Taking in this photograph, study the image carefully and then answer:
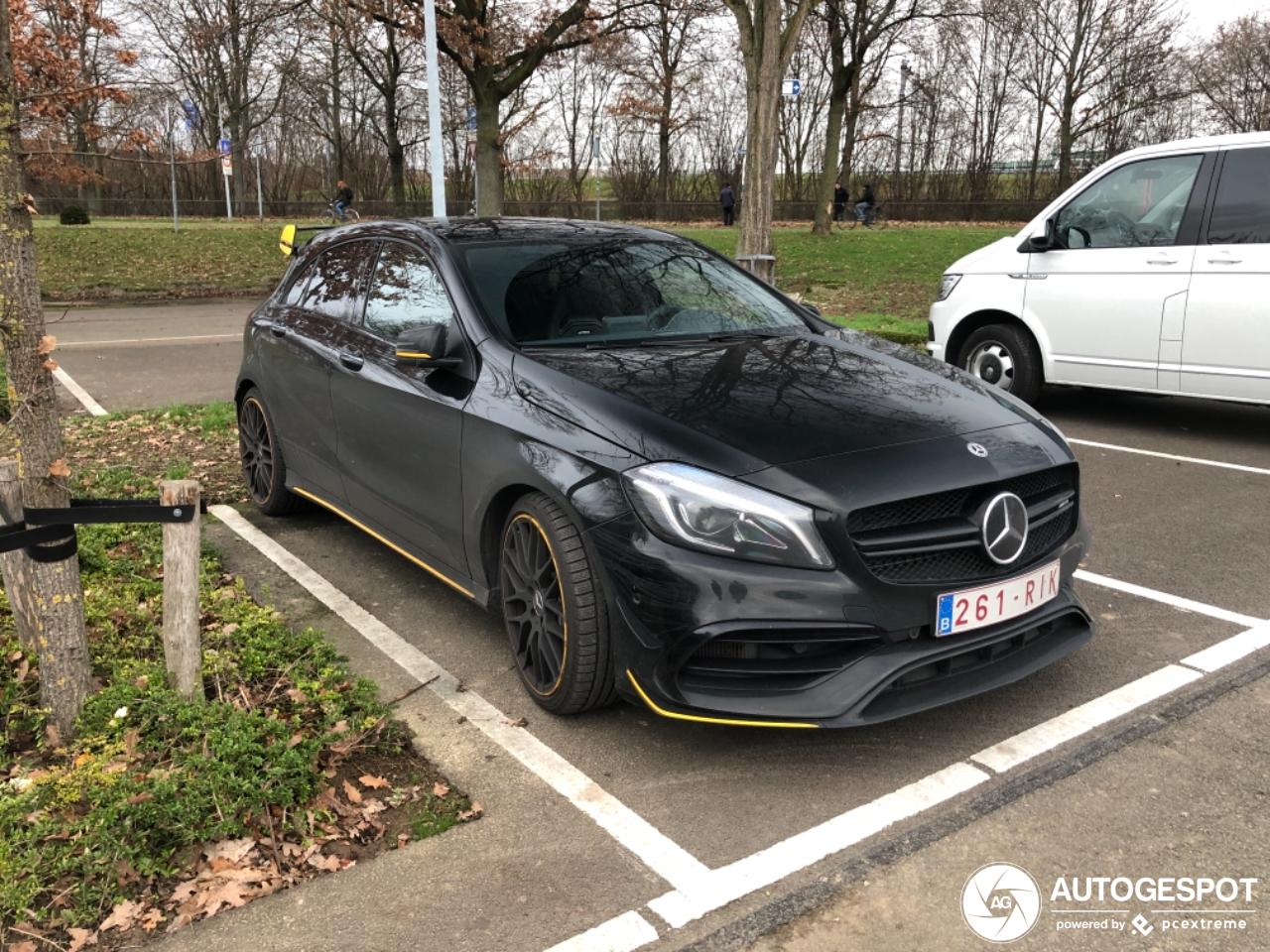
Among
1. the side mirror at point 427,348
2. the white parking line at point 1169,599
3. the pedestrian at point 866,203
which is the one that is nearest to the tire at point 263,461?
the side mirror at point 427,348

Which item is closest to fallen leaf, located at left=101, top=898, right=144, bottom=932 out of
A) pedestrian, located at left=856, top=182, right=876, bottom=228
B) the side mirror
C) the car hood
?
the car hood

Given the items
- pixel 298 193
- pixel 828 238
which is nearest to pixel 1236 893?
pixel 828 238

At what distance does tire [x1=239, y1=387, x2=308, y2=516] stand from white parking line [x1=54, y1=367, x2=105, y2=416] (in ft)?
10.0

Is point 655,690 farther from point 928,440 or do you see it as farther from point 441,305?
point 441,305

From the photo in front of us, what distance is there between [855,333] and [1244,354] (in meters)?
3.48

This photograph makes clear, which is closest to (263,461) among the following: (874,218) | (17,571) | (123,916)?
(17,571)

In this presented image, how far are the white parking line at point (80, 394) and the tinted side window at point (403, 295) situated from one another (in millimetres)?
4652

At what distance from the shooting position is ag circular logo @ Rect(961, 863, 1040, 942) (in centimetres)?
239

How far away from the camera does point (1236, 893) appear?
8.11ft

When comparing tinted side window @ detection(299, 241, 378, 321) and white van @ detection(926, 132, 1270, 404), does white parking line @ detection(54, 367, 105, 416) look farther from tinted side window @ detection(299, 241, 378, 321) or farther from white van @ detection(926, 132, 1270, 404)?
white van @ detection(926, 132, 1270, 404)

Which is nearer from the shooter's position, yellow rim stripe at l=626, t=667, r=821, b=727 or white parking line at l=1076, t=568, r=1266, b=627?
yellow rim stripe at l=626, t=667, r=821, b=727

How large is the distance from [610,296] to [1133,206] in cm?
466

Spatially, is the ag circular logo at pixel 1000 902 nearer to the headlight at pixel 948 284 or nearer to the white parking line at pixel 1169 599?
the white parking line at pixel 1169 599

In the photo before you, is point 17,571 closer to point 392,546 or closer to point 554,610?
point 392,546
